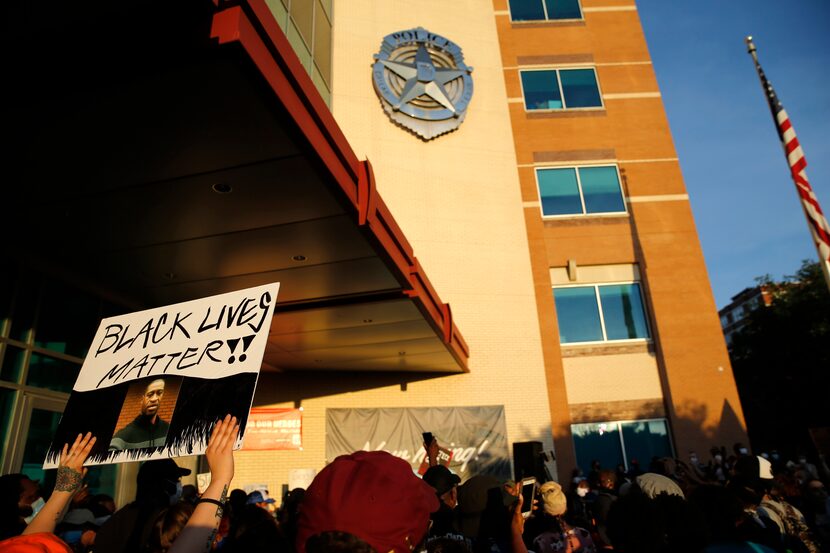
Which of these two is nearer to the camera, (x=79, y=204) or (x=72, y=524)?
(x=72, y=524)

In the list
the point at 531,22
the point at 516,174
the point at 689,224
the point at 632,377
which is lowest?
the point at 632,377

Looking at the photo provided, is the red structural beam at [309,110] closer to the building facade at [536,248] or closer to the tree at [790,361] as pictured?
the building facade at [536,248]

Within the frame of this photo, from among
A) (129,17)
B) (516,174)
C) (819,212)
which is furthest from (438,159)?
(129,17)

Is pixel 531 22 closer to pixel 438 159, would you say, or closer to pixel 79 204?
pixel 438 159

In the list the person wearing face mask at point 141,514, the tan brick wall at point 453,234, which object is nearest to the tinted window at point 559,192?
the tan brick wall at point 453,234

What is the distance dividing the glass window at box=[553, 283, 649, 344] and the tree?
17.8 meters

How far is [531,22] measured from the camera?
2078 cm

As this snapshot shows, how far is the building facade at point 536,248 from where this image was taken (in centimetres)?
1550

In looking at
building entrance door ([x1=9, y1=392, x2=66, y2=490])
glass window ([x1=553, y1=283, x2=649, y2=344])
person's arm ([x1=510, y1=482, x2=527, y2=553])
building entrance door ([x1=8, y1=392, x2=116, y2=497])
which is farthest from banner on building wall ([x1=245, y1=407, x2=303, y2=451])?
person's arm ([x1=510, y1=482, x2=527, y2=553])

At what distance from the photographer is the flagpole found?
7.44 metres

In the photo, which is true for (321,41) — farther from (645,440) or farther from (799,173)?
(645,440)

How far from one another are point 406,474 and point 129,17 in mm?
3727

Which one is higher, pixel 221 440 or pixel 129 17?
pixel 129 17

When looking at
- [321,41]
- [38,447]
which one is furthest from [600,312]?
[38,447]
